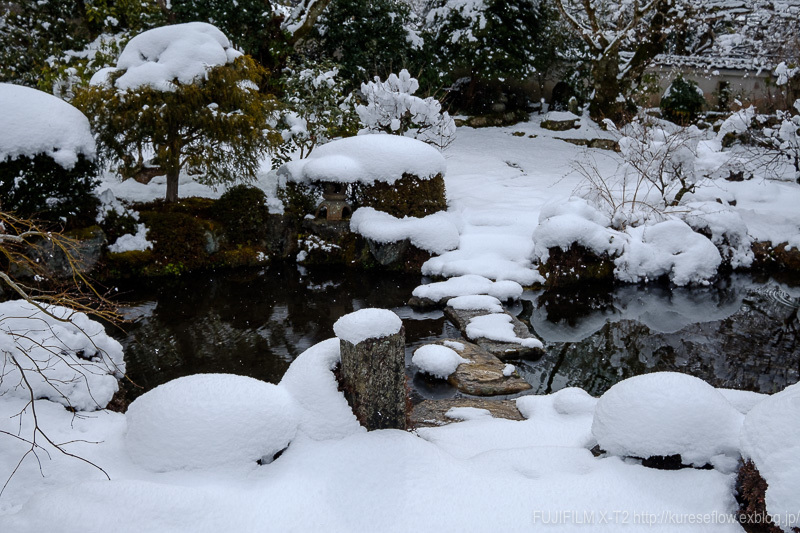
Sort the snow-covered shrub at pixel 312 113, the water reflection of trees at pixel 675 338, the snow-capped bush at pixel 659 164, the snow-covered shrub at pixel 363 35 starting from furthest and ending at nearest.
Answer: the snow-covered shrub at pixel 363 35, the snow-covered shrub at pixel 312 113, the snow-capped bush at pixel 659 164, the water reflection of trees at pixel 675 338

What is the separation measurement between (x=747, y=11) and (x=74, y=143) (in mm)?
18841

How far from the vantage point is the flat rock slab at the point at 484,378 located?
20.1 ft

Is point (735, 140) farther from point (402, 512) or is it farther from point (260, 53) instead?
point (402, 512)

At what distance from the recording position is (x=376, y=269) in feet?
34.8

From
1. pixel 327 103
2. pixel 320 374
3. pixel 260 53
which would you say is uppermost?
pixel 260 53

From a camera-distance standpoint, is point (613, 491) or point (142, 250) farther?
point (142, 250)

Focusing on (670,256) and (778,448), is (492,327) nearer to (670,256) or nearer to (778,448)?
(670,256)

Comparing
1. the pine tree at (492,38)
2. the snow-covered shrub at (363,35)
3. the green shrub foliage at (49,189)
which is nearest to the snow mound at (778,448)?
the green shrub foliage at (49,189)

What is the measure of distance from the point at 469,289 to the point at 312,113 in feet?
21.1

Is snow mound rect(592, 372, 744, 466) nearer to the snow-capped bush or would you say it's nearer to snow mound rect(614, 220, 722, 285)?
snow mound rect(614, 220, 722, 285)

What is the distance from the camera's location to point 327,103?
12.7 metres

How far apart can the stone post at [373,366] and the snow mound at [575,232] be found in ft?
21.6

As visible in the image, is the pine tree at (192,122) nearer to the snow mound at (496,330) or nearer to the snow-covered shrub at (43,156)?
the snow-covered shrub at (43,156)

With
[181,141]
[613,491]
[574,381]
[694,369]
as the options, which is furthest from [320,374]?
[181,141]
